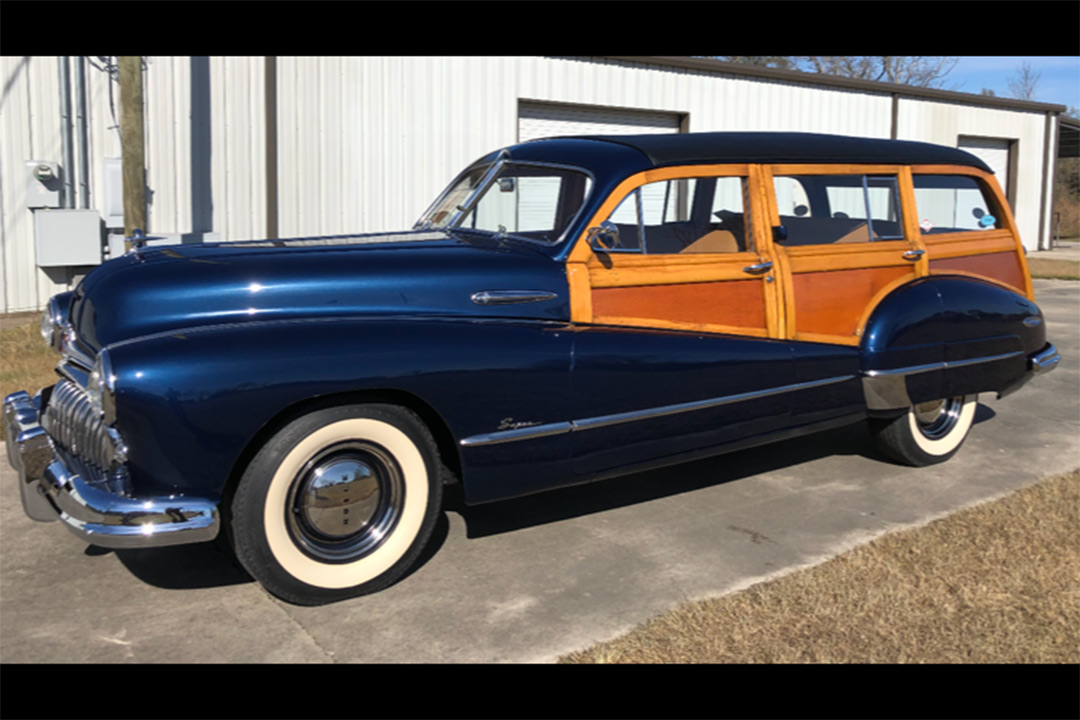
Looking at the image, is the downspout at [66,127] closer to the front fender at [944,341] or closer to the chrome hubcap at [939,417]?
the front fender at [944,341]

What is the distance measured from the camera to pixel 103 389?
10.3 feet

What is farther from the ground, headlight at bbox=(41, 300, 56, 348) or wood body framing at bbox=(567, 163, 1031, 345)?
wood body framing at bbox=(567, 163, 1031, 345)

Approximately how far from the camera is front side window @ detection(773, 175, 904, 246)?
4.86 meters

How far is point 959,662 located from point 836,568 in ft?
2.60

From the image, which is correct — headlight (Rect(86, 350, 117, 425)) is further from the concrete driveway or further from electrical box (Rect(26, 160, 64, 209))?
electrical box (Rect(26, 160, 64, 209))

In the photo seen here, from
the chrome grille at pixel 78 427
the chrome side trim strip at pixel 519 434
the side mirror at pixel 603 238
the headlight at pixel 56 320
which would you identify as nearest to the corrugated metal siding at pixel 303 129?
the headlight at pixel 56 320

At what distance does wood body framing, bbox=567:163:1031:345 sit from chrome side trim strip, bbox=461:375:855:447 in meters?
0.28

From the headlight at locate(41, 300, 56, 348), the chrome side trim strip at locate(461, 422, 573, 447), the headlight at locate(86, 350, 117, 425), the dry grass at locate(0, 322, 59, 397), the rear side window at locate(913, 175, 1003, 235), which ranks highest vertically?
the rear side window at locate(913, 175, 1003, 235)

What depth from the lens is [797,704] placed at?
2822mm

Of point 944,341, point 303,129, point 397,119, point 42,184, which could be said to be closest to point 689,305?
point 944,341

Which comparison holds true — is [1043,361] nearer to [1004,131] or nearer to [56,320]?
[56,320]

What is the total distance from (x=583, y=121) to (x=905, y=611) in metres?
10.5

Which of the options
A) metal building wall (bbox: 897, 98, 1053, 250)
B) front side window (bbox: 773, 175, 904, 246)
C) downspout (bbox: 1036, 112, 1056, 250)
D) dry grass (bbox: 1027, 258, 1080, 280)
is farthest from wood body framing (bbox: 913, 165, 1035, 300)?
downspout (bbox: 1036, 112, 1056, 250)

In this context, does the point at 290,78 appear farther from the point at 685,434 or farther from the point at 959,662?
the point at 959,662
